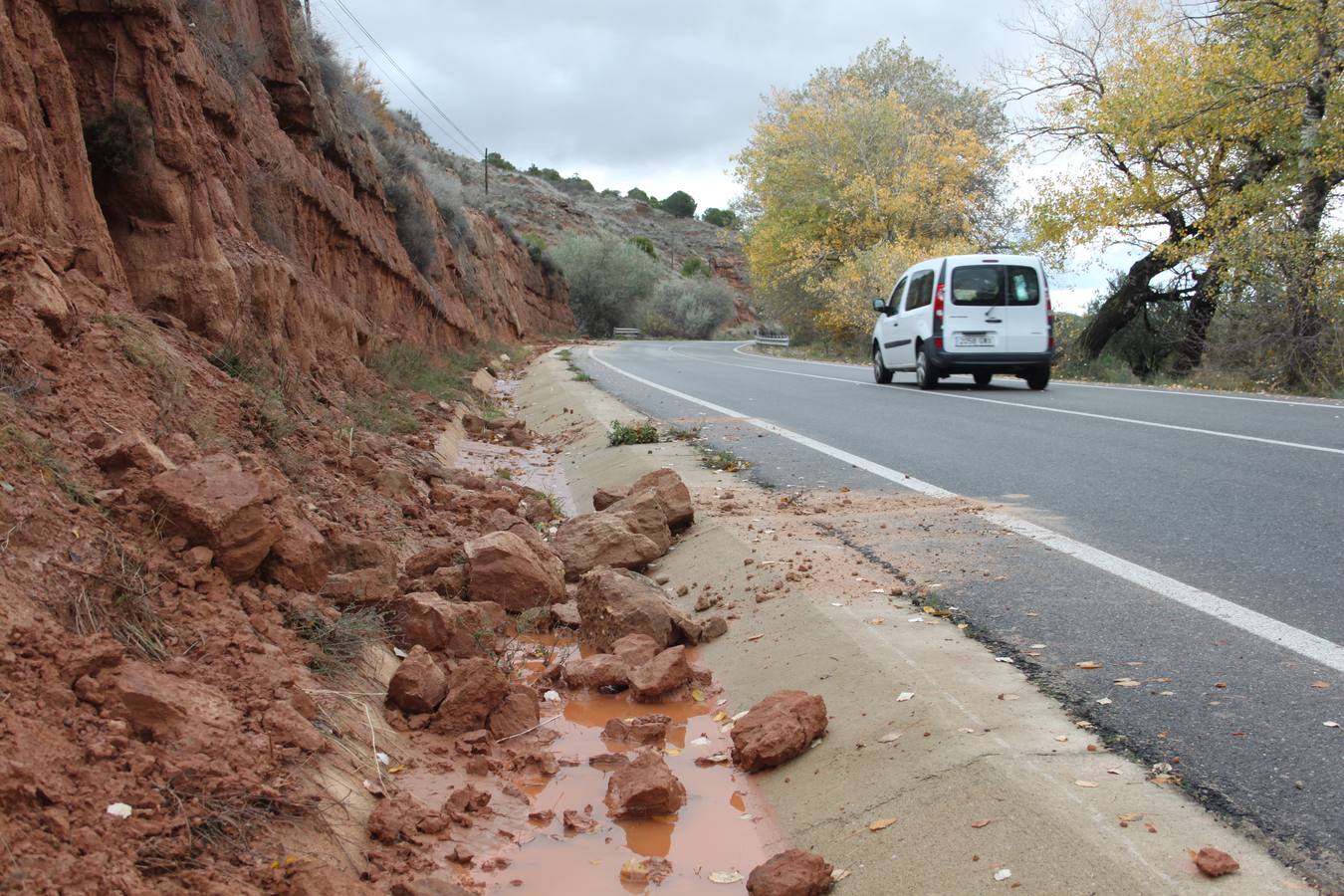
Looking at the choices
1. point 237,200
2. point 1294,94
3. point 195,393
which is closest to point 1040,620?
point 195,393

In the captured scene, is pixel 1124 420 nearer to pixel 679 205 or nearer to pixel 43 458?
pixel 43 458

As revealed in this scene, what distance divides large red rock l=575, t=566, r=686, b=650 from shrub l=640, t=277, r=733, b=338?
54.4 metres

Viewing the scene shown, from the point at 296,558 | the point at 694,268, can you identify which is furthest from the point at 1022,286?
the point at 694,268

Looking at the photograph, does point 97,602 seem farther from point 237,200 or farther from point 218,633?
point 237,200

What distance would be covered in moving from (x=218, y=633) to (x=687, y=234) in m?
100

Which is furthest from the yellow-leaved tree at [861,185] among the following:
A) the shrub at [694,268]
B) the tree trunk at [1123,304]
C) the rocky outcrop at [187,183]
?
the shrub at [694,268]

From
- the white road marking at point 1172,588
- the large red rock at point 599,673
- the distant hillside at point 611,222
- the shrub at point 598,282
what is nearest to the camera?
the white road marking at point 1172,588

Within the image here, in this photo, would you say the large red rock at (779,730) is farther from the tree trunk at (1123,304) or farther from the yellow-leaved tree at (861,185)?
the yellow-leaved tree at (861,185)

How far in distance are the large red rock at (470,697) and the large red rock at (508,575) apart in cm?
119

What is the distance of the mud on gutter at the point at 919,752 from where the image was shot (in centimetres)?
254

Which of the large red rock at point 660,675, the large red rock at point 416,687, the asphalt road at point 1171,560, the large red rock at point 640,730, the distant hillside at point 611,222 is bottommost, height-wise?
the large red rock at point 640,730

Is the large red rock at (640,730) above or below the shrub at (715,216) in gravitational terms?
below

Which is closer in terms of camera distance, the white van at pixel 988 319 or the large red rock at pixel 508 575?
the large red rock at pixel 508 575

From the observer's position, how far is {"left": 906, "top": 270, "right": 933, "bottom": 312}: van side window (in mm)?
15522
